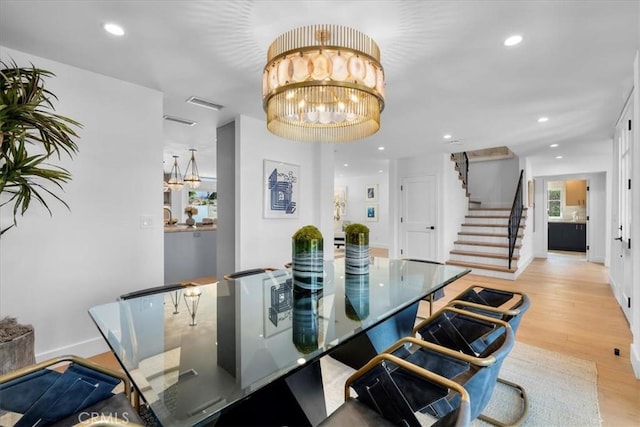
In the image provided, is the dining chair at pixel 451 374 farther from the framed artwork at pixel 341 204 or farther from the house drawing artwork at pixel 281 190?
the framed artwork at pixel 341 204

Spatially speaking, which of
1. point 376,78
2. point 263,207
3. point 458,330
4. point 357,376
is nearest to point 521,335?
point 458,330

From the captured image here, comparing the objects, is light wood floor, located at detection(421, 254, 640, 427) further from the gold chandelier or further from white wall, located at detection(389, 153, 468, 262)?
the gold chandelier

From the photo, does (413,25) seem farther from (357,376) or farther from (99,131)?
(99,131)

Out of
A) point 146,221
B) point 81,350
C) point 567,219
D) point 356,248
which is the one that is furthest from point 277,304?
point 567,219

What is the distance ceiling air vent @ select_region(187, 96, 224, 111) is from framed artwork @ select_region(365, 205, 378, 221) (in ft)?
23.4

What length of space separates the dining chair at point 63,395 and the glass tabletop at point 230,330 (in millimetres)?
124

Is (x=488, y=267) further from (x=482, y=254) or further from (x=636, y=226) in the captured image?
(x=636, y=226)

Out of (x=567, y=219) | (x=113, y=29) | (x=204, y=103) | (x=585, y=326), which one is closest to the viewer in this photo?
(x=113, y=29)

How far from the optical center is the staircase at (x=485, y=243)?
5.59 metres

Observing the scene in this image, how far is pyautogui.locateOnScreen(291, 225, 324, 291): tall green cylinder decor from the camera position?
5.91ft

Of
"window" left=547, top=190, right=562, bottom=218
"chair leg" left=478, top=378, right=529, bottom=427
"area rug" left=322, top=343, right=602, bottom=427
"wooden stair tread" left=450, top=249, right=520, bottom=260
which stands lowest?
"area rug" left=322, top=343, right=602, bottom=427

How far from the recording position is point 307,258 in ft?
6.02

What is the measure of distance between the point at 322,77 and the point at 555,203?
10870mm

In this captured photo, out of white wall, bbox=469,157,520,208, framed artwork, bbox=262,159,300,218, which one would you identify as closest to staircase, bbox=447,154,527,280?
white wall, bbox=469,157,520,208
